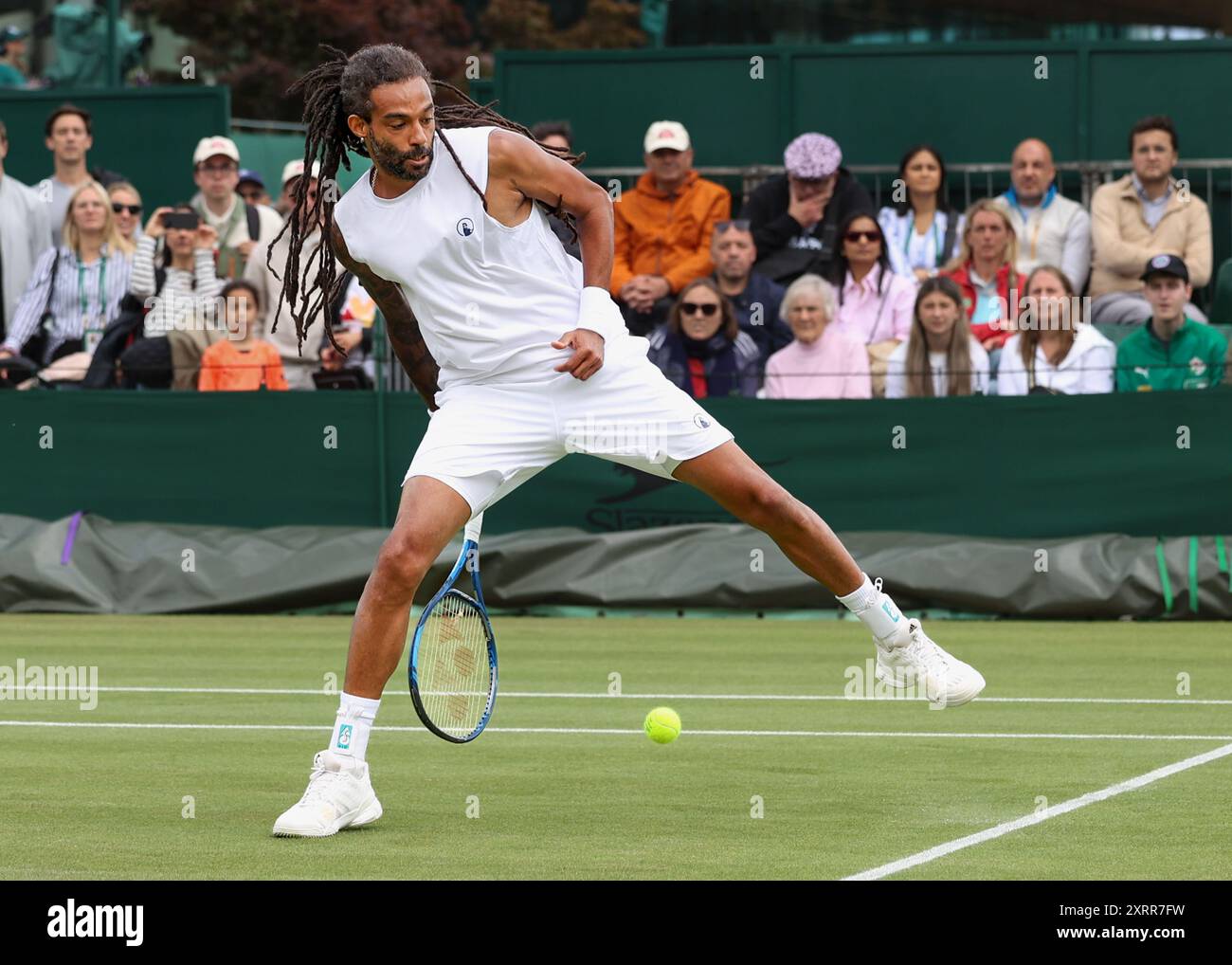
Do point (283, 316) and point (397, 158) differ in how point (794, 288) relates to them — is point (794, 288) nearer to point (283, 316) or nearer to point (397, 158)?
point (283, 316)

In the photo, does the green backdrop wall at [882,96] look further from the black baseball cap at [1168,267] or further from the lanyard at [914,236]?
the black baseball cap at [1168,267]

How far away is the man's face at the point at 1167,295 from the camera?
12.6 m

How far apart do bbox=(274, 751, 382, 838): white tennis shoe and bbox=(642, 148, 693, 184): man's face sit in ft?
27.5

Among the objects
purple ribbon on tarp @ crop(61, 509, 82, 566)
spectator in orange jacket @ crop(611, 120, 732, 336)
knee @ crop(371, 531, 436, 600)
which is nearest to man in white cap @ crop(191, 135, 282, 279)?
purple ribbon on tarp @ crop(61, 509, 82, 566)

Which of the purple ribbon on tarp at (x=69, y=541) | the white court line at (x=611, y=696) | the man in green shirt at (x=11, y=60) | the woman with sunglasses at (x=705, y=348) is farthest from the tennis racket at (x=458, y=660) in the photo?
the man in green shirt at (x=11, y=60)

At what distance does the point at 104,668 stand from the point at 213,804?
12.9ft

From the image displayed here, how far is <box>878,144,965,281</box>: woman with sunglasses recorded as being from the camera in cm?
1380

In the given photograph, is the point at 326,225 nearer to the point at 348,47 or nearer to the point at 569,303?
the point at 569,303

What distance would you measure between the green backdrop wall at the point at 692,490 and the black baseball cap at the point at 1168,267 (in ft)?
2.35

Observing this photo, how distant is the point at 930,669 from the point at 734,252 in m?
6.96

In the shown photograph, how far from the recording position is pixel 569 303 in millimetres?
6477

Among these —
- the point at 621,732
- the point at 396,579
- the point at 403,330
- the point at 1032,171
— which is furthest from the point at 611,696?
the point at 1032,171

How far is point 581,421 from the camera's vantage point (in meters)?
6.41
